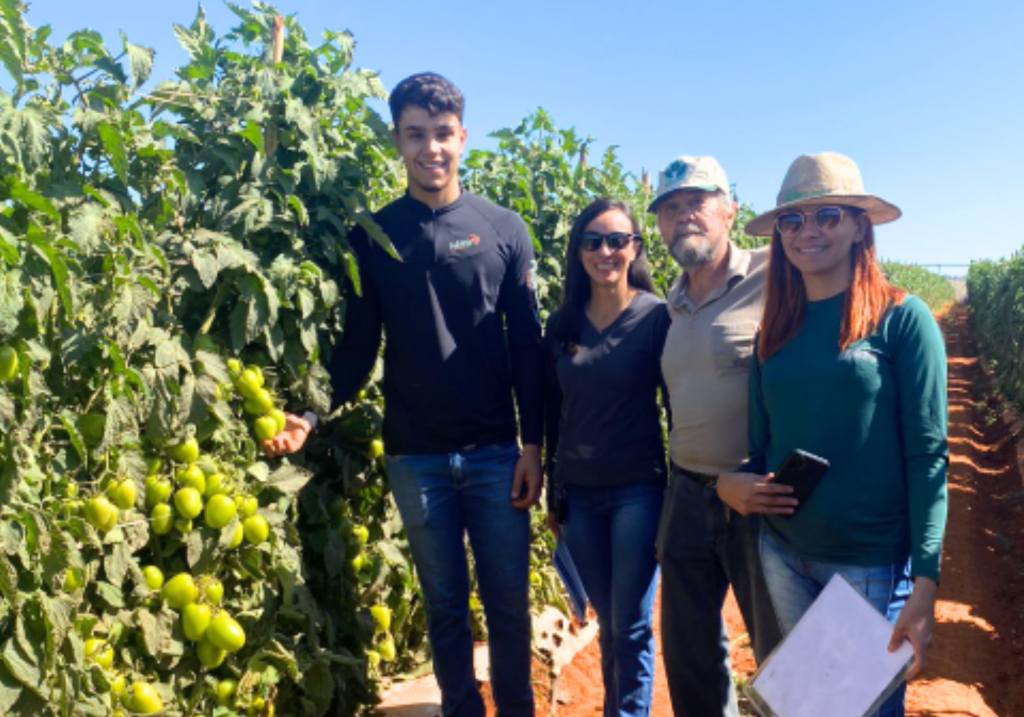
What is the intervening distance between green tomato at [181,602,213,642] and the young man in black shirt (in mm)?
559

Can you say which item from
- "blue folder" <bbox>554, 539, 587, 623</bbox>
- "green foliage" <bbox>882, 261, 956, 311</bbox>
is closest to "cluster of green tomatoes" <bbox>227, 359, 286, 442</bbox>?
"blue folder" <bbox>554, 539, 587, 623</bbox>

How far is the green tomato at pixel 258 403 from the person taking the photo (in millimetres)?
2426

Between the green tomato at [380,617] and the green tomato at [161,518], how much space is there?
104 centimetres

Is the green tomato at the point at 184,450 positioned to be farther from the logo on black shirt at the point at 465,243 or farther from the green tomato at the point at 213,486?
the logo on black shirt at the point at 465,243

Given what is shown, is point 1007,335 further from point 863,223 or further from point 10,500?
point 10,500

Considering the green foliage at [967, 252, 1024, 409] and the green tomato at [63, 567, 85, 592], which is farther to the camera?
the green foliage at [967, 252, 1024, 409]

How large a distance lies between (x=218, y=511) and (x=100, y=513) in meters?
0.30

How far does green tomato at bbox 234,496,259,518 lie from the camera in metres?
2.32

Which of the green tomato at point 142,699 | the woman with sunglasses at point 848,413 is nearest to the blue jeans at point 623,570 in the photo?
the woman with sunglasses at point 848,413

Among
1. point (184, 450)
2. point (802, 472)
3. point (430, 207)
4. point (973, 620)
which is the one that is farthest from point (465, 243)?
point (973, 620)

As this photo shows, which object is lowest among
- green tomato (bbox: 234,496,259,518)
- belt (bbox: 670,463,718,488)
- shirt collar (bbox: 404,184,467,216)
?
belt (bbox: 670,463,718,488)

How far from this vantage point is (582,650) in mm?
4180

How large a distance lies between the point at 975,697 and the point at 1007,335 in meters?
10.1

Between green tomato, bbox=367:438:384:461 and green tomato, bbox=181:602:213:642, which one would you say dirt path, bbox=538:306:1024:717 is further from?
green tomato, bbox=181:602:213:642
